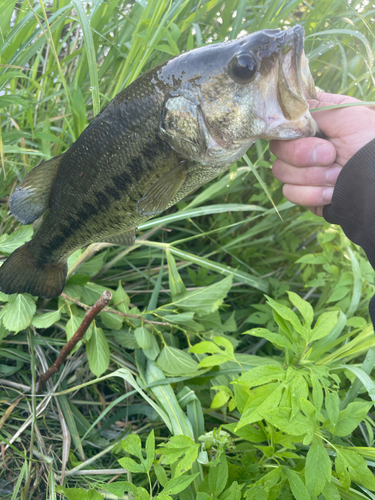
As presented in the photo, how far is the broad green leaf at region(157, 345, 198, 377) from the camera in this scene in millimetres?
1658

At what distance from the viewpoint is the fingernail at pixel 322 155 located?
1.35 m

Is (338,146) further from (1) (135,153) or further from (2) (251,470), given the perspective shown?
(2) (251,470)

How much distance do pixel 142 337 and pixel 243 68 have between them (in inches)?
46.4

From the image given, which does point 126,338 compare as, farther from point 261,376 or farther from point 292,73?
point 292,73

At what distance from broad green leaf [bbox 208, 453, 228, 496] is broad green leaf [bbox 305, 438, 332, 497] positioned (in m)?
0.27

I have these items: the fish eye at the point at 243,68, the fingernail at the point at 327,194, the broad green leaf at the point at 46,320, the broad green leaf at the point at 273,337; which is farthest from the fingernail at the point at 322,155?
the broad green leaf at the point at 46,320

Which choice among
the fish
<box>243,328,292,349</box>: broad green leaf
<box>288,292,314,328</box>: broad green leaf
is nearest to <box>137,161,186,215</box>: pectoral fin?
the fish

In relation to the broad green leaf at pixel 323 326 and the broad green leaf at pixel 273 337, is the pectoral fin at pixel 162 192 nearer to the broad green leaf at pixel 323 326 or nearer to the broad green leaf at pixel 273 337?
the broad green leaf at pixel 273 337

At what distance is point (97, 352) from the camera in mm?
1665

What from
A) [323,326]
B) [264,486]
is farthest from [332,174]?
[264,486]

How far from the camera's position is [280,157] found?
4.81 ft

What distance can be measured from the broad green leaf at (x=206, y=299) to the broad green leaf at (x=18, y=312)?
0.68 m

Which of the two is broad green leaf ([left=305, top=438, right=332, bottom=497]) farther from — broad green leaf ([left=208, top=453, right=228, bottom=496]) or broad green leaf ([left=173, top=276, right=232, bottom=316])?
broad green leaf ([left=173, top=276, right=232, bottom=316])

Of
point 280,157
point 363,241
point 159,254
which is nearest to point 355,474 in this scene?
point 363,241
